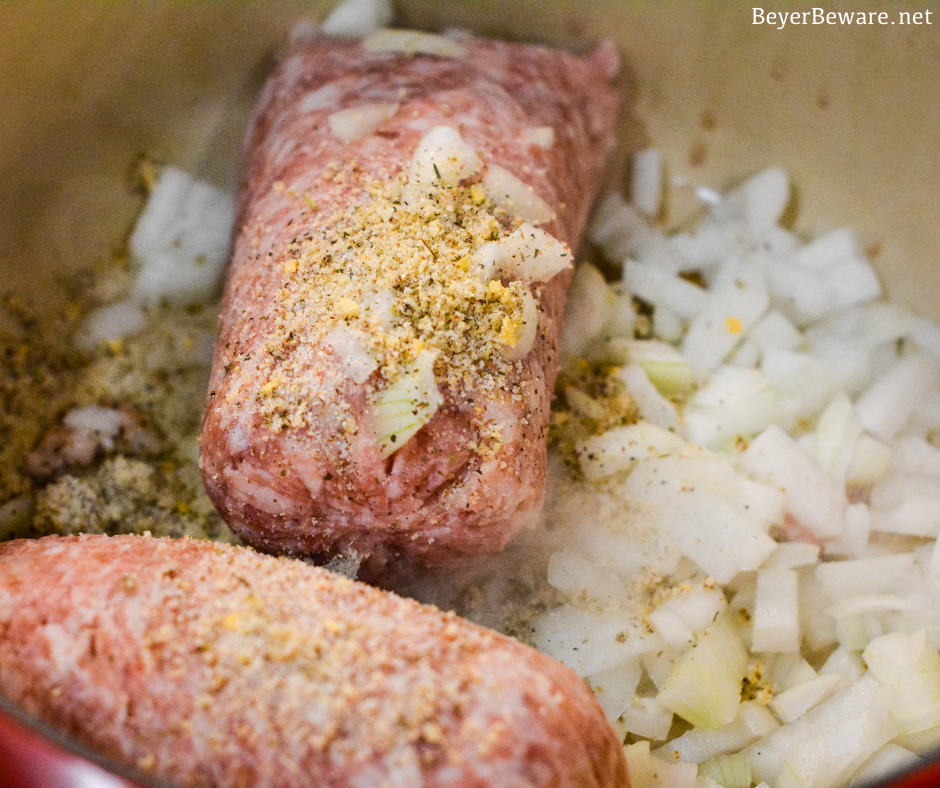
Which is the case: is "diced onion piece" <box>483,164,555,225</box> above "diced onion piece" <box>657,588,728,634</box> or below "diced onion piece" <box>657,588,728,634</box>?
above

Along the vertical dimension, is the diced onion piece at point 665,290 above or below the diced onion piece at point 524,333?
below

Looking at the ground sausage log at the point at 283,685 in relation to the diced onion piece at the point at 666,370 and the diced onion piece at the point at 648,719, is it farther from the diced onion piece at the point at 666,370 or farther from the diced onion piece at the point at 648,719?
the diced onion piece at the point at 666,370

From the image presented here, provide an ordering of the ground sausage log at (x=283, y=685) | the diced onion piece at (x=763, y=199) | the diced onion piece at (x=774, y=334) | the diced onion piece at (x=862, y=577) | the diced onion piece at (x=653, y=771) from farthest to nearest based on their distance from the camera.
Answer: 1. the diced onion piece at (x=763, y=199)
2. the diced onion piece at (x=774, y=334)
3. the diced onion piece at (x=862, y=577)
4. the diced onion piece at (x=653, y=771)
5. the ground sausage log at (x=283, y=685)

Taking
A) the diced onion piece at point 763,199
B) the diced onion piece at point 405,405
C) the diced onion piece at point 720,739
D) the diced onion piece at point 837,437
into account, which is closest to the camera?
the diced onion piece at point 405,405

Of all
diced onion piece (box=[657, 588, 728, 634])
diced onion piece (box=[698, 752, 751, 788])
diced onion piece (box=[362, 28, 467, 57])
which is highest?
diced onion piece (box=[362, 28, 467, 57])

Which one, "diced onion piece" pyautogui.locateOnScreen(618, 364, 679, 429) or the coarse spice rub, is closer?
the coarse spice rub

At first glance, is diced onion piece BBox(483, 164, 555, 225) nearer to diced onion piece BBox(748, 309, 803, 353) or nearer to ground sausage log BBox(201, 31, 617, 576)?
ground sausage log BBox(201, 31, 617, 576)

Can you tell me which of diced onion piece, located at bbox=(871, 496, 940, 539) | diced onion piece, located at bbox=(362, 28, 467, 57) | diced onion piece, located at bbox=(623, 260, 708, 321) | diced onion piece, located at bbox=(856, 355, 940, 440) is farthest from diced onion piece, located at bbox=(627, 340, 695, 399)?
diced onion piece, located at bbox=(362, 28, 467, 57)

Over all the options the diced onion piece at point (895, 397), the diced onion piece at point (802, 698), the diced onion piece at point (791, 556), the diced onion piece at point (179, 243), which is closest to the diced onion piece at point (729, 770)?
the diced onion piece at point (802, 698)
